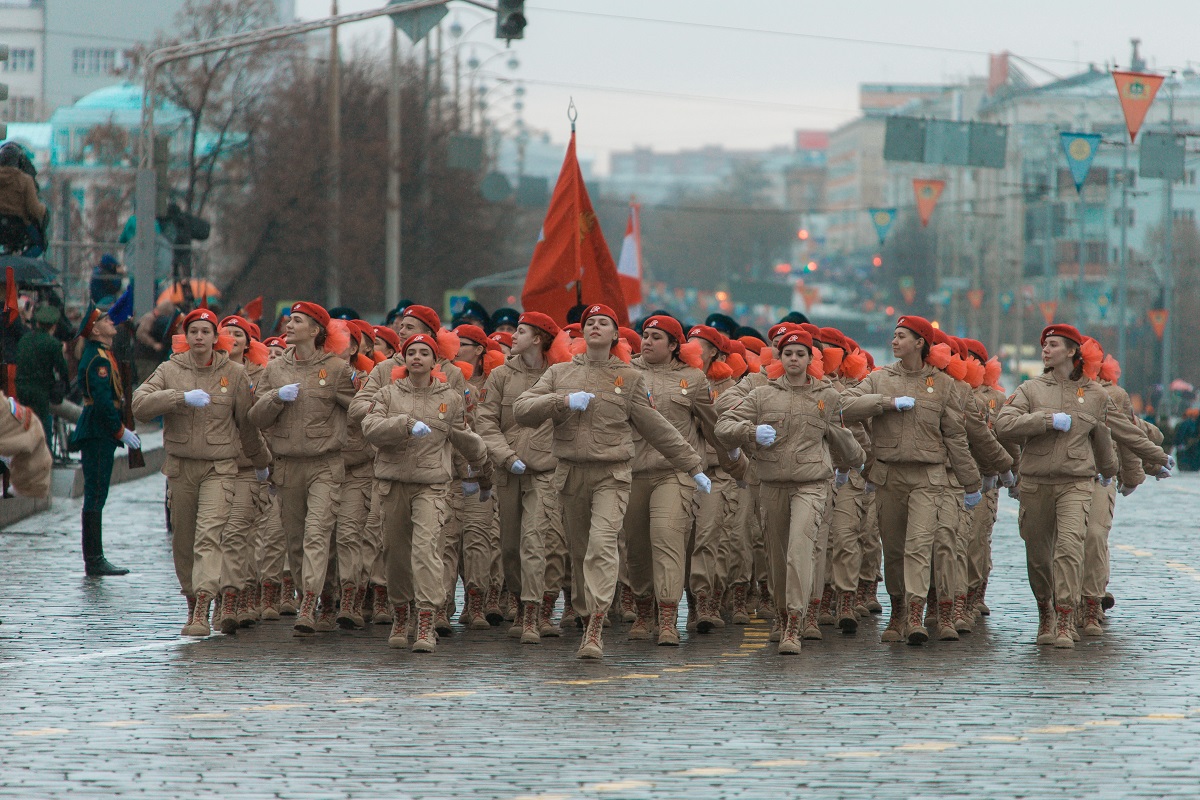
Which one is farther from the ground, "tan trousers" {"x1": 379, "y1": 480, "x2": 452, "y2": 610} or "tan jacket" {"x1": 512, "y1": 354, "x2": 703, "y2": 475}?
"tan jacket" {"x1": 512, "y1": 354, "x2": 703, "y2": 475}

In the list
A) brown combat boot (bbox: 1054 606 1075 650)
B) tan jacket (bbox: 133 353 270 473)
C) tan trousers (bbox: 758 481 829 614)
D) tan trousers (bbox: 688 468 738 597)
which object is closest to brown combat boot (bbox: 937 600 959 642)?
brown combat boot (bbox: 1054 606 1075 650)

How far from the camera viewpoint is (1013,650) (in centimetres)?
1182

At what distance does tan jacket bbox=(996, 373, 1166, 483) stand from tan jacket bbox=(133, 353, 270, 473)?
4757 millimetres

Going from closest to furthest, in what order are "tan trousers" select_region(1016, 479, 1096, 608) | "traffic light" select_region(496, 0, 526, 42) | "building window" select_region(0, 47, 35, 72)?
"tan trousers" select_region(1016, 479, 1096, 608), "traffic light" select_region(496, 0, 526, 42), "building window" select_region(0, 47, 35, 72)

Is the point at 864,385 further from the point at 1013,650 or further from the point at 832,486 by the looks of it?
the point at 1013,650

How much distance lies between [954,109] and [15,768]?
3883 inches

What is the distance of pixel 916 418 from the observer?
40.5 feet

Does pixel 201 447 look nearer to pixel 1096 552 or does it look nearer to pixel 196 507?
pixel 196 507

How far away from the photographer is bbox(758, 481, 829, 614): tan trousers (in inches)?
459

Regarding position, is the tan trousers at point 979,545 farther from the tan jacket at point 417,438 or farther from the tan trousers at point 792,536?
the tan jacket at point 417,438

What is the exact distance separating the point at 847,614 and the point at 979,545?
1.31m

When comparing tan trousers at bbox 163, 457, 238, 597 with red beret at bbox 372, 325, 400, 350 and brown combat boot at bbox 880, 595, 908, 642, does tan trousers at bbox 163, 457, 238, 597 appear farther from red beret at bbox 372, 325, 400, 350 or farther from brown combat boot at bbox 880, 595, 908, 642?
brown combat boot at bbox 880, 595, 908, 642

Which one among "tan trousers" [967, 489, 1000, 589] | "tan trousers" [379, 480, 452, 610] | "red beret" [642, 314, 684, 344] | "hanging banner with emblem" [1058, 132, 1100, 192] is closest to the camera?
"tan trousers" [379, 480, 452, 610]

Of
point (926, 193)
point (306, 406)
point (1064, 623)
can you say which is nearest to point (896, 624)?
point (1064, 623)
